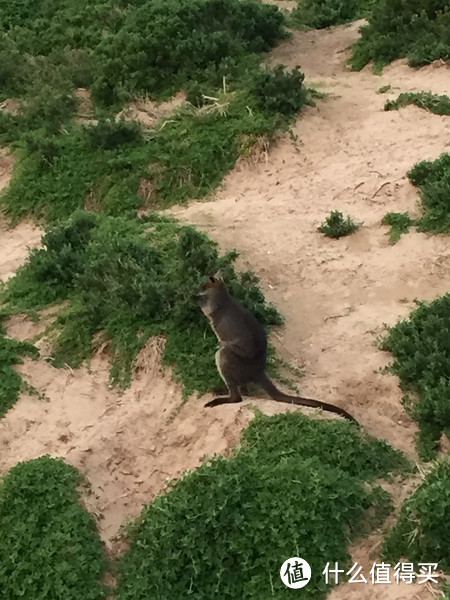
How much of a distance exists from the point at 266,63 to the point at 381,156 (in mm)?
3366

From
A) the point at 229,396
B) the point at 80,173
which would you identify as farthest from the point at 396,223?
the point at 80,173

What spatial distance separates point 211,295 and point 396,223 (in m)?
2.61

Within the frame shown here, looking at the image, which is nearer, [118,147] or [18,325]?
[18,325]

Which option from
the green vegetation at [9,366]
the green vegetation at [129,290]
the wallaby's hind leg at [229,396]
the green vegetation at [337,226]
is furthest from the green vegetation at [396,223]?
the green vegetation at [9,366]

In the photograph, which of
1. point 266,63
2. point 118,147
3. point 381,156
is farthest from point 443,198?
point 266,63

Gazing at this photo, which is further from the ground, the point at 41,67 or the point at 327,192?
the point at 41,67

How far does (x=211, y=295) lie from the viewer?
20.0ft

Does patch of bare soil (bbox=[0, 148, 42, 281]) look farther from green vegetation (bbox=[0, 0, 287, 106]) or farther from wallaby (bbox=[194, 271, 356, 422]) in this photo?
wallaby (bbox=[194, 271, 356, 422])

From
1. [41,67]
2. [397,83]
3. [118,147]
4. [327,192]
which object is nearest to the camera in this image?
[327,192]

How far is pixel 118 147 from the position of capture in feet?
31.0

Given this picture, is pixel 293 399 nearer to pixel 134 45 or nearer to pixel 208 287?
pixel 208 287

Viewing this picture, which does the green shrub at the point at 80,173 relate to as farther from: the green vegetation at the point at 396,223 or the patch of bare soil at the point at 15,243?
the green vegetation at the point at 396,223

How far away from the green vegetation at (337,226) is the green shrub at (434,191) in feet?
2.24

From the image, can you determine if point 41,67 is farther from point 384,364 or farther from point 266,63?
point 384,364
